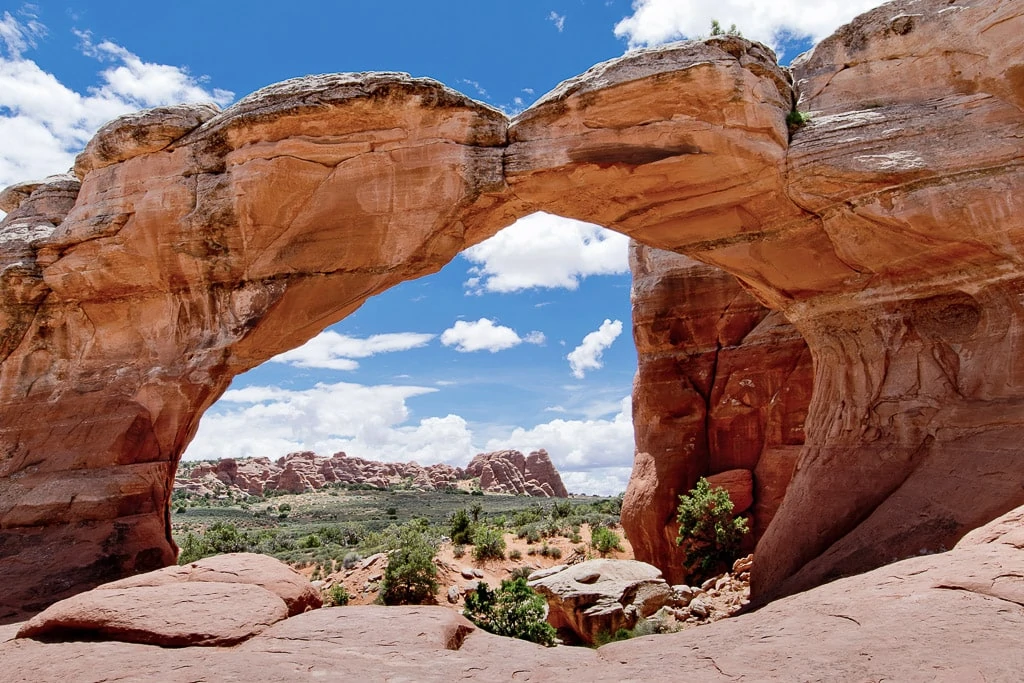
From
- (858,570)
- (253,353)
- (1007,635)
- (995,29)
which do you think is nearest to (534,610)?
(858,570)

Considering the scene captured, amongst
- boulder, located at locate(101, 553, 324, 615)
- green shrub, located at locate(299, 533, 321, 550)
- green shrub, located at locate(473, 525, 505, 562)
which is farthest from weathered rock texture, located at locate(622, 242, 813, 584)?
green shrub, located at locate(299, 533, 321, 550)

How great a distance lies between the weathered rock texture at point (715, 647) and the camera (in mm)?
5414

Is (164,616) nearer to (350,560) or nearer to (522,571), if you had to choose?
(522,571)

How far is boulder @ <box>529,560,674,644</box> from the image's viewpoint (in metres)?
13.7

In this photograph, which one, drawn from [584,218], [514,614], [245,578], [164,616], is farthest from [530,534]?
[164,616]

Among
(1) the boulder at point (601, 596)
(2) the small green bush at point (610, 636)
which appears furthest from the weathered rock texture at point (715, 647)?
(1) the boulder at point (601, 596)

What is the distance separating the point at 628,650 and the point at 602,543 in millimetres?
16985

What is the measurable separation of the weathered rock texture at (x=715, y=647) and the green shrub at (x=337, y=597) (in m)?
10.9

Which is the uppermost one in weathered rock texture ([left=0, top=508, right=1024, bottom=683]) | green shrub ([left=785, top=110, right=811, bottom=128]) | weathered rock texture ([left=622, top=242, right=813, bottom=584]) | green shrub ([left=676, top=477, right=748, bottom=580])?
green shrub ([left=785, top=110, right=811, bottom=128])

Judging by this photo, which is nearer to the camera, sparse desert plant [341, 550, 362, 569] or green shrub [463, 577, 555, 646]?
green shrub [463, 577, 555, 646]

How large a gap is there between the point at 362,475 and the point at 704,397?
75936 mm

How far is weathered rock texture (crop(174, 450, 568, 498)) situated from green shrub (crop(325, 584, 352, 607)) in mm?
54896

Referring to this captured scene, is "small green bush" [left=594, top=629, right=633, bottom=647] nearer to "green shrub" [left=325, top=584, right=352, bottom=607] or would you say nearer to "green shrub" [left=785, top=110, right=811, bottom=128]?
"green shrub" [left=325, top=584, right=352, bottom=607]

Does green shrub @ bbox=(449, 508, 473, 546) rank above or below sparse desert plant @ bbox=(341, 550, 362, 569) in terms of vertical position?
above
